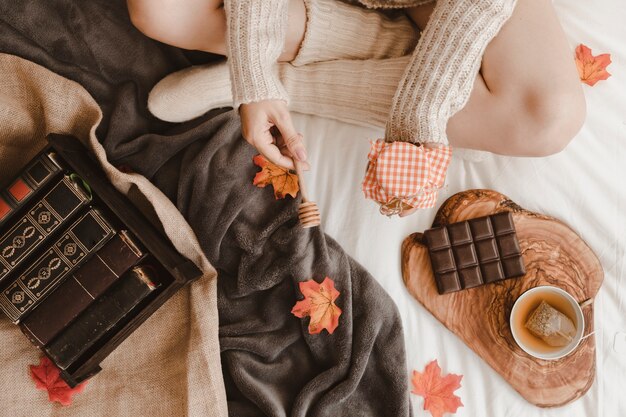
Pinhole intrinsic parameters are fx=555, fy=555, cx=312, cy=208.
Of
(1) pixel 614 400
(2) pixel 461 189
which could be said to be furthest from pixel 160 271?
(1) pixel 614 400

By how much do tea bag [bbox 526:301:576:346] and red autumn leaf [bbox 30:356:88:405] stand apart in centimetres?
80

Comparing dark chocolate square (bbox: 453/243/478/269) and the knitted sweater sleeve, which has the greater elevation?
the knitted sweater sleeve

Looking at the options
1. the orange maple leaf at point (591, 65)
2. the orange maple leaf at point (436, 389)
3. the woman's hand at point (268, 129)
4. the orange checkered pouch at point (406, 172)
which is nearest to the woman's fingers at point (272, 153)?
the woman's hand at point (268, 129)


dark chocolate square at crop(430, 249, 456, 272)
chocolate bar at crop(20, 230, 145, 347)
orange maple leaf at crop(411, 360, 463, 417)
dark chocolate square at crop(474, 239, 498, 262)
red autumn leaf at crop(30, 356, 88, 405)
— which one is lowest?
orange maple leaf at crop(411, 360, 463, 417)

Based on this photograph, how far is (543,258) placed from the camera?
1.03 metres

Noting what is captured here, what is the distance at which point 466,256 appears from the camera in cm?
101

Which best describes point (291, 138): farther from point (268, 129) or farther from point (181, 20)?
point (181, 20)

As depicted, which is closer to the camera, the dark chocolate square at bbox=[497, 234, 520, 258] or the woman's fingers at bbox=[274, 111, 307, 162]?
the woman's fingers at bbox=[274, 111, 307, 162]

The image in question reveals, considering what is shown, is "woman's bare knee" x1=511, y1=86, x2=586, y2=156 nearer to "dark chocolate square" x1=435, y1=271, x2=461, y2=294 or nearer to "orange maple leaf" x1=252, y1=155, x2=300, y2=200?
"dark chocolate square" x1=435, y1=271, x2=461, y2=294

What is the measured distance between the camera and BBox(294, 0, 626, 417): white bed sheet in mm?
1016

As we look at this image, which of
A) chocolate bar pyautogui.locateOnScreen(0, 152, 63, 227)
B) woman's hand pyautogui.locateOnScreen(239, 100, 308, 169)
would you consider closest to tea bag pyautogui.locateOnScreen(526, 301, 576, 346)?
woman's hand pyautogui.locateOnScreen(239, 100, 308, 169)

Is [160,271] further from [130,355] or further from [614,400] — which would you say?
[614,400]

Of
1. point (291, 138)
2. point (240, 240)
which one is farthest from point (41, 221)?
point (291, 138)

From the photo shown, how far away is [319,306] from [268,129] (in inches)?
13.4
